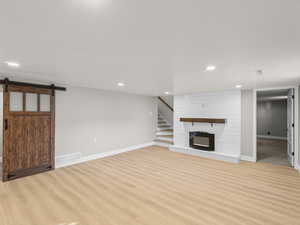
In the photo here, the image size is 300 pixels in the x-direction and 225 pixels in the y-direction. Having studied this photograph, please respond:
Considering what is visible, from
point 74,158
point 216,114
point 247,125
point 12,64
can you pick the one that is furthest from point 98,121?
point 247,125

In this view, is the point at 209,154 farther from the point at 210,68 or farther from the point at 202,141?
the point at 210,68

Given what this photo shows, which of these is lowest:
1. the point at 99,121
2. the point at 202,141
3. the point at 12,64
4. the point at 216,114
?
the point at 202,141

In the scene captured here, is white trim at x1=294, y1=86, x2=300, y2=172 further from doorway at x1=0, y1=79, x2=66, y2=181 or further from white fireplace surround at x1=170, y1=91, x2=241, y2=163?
doorway at x1=0, y1=79, x2=66, y2=181

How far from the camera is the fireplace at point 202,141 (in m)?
5.18

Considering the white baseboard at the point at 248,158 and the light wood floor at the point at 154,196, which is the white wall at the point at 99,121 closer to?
the light wood floor at the point at 154,196

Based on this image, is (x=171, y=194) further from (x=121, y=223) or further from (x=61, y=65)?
(x=61, y=65)

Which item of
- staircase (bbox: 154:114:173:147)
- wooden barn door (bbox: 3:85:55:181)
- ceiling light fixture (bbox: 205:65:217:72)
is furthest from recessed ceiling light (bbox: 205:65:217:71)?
staircase (bbox: 154:114:173:147)

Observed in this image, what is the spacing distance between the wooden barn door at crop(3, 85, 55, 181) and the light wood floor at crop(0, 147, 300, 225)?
316 mm

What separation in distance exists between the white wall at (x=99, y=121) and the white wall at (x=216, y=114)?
4.87 feet

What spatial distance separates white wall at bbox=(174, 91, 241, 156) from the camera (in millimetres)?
4848

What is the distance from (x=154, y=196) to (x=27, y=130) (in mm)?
3283

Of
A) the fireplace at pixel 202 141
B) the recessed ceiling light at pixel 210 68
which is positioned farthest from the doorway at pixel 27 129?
the fireplace at pixel 202 141

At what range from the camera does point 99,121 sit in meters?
4.95

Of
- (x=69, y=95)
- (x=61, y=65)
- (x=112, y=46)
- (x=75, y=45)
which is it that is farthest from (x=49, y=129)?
(x=112, y=46)
